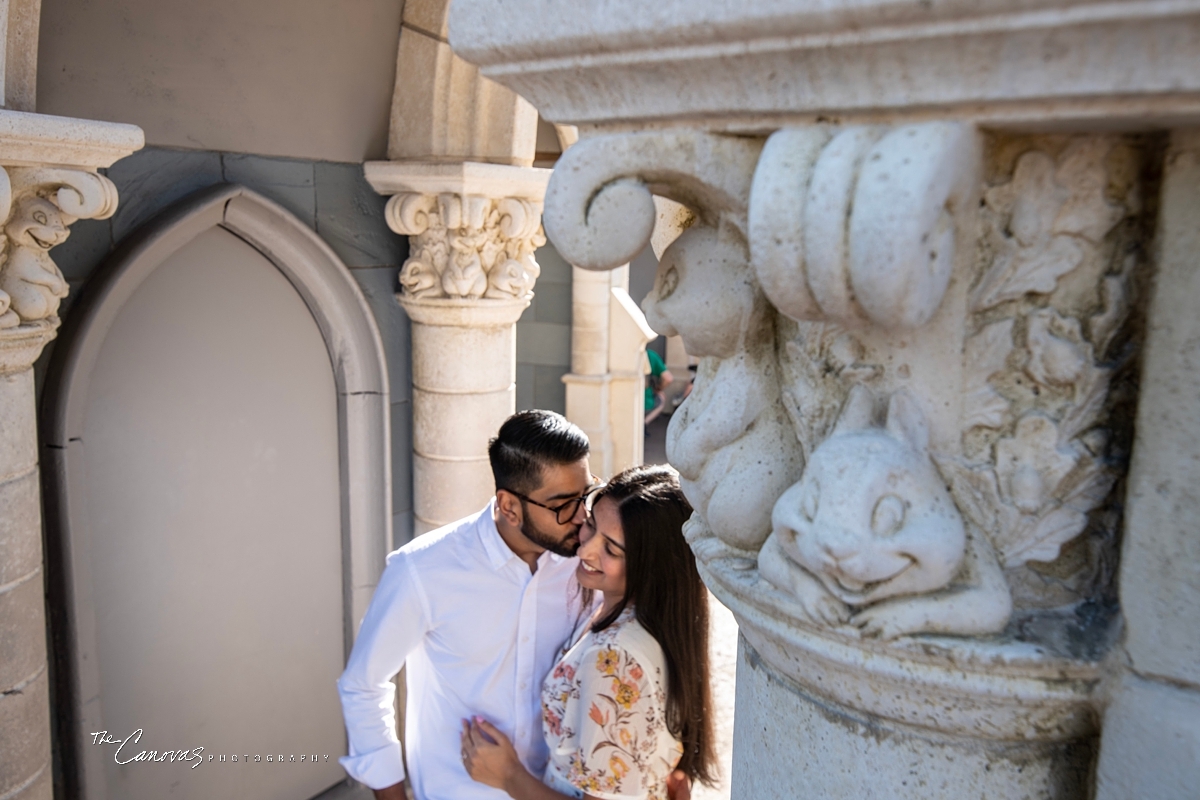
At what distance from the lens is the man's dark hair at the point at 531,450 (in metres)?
1.99

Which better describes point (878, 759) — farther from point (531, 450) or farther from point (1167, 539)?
point (531, 450)

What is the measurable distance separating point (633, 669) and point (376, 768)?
76cm

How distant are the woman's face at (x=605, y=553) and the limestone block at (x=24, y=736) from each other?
1251 millimetres

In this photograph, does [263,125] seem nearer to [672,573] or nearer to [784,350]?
[672,573]

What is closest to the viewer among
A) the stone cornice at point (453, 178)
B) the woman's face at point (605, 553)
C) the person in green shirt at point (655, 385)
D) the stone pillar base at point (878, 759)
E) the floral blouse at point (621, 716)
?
the stone pillar base at point (878, 759)

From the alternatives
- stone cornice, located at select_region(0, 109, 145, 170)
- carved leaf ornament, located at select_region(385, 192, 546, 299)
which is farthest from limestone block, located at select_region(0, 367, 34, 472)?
carved leaf ornament, located at select_region(385, 192, 546, 299)

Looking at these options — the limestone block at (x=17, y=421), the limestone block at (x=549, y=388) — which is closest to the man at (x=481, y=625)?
the limestone block at (x=17, y=421)

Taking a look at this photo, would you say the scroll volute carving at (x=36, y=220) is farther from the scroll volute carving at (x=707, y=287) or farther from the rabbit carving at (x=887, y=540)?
the rabbit carving at (x=887, y=540)

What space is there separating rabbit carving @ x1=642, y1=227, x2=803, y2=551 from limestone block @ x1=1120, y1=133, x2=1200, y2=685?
280mm

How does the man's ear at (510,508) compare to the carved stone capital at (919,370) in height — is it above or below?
below

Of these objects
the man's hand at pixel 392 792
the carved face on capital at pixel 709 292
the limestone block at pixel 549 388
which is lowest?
the man's hand at pixel 392 792

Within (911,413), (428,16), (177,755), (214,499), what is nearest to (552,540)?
(911,413)

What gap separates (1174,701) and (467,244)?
263 cm

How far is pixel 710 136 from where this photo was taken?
775 millimetres
